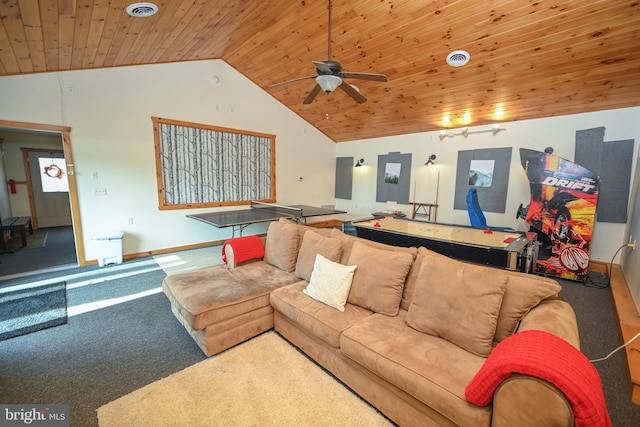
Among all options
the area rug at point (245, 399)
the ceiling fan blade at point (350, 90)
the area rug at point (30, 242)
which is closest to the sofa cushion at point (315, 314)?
the area rug at point (245, 399)

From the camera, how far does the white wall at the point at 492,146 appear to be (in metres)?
4.13

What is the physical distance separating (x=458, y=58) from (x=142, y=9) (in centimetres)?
391

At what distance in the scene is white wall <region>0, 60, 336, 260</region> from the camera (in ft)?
12.9

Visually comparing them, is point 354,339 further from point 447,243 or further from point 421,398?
point 447,243

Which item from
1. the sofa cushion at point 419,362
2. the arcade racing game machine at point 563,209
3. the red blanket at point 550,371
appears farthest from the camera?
the arcade racing game machine at point 563,209

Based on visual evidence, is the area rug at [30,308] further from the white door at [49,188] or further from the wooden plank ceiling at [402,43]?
the white door at [49,188]

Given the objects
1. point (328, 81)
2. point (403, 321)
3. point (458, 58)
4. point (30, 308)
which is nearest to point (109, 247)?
point (30, 308)

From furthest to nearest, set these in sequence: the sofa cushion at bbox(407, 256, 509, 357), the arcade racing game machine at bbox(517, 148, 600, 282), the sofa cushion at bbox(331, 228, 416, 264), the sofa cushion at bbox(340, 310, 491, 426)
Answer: the arcade racing game machine at bbox(517, 148, 600, 282) → the sofa cushion at bbox(331, 228, 416, 264) → the sofa cushion at bbox(407, 256, 509, 357) → the sofa cushion at bbox(340, 310, 491, 426)

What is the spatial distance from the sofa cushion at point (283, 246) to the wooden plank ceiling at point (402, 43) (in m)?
2.76

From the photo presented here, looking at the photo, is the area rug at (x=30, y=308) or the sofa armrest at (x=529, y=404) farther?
the area rug at (x=30, y=308)

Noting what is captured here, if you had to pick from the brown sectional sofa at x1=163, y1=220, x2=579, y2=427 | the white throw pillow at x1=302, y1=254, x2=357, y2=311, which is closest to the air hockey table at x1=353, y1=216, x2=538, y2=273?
the brown sectional sofa at x1=163, y1=220, x2=579, y2=427

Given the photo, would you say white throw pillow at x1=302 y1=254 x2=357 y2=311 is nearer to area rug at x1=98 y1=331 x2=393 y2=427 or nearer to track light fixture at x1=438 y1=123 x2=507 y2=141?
area rug at x1=98 y1=331 x2=393 y2=427

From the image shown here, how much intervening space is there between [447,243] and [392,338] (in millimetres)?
1902

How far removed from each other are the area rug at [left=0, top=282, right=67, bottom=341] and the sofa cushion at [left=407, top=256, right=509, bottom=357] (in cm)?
342
